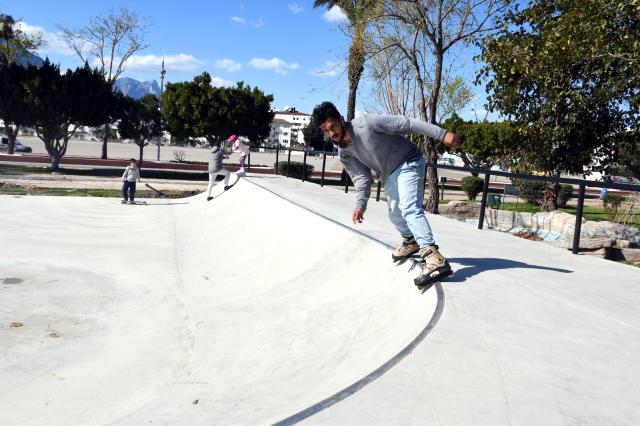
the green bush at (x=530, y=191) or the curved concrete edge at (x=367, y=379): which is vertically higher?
the green bush at (x=530, y=191)

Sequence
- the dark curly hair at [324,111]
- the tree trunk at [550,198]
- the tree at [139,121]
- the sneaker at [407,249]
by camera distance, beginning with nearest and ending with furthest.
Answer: the dark curly hair at [324,111], the sneaker at [407,249], the tree trunk at [550,198], the tree at [139,121]

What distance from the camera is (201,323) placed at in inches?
201

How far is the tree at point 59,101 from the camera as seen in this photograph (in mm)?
29516

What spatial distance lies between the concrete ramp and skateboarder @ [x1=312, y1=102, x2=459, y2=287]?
0.35 metres

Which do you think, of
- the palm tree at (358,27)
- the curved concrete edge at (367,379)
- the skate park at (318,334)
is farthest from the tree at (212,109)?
the curved concrete edge at (367,379)

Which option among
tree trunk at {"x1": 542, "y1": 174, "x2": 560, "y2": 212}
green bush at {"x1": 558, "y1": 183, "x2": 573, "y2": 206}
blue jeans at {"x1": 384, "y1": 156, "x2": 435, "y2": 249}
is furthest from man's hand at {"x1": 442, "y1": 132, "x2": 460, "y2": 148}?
green bush at {"x1": 558, "y1": 183, "x2": 573, "y2": 206}

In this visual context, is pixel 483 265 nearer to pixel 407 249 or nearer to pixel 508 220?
pixel 407 249

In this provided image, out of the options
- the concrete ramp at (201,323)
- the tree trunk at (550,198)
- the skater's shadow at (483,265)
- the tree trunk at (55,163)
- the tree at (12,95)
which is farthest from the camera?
the tree trunk at (55,163)

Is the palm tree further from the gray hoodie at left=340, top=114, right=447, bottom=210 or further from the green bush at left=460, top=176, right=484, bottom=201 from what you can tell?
the green bush at left=460, top=176, right=484, bottom=201

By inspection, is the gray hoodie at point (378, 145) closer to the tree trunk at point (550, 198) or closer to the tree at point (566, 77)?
the tree at point (566, 77)

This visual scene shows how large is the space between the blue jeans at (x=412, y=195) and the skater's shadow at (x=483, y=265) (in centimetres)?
58

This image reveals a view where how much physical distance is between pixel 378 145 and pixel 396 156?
0.59ft

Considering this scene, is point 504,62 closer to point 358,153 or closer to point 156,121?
point 358,153

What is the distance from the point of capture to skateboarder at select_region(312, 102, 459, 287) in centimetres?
397
